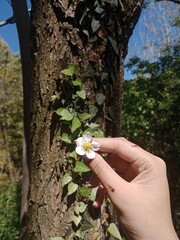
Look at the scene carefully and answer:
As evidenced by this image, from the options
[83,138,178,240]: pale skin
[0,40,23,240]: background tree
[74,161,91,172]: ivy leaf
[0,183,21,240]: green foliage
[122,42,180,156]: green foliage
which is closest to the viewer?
[83,138,178,240]: pale skin

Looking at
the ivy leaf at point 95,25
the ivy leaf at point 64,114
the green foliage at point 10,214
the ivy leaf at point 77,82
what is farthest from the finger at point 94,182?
the green foliage at point 10,214

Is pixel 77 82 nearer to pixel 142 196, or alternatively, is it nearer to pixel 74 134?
pixel 74 134

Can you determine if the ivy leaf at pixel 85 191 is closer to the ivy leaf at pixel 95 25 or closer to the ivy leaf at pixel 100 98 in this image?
the ivy leaf at pixel 100 98

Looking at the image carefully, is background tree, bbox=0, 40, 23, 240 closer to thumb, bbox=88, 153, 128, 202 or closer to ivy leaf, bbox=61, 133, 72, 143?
ivy leaf, bbox=61, 133, 72, 143

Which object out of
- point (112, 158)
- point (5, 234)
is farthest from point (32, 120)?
point (5, 234)

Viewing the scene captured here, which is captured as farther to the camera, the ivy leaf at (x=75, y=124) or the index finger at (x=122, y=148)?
the ivy leaf at (x=75, y=124)

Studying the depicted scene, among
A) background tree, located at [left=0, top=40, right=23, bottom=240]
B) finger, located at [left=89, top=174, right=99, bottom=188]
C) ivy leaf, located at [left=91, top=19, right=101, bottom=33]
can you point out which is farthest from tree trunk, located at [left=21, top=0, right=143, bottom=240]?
background tree, located at [left=0, top=40, right=23, bottom=240]
